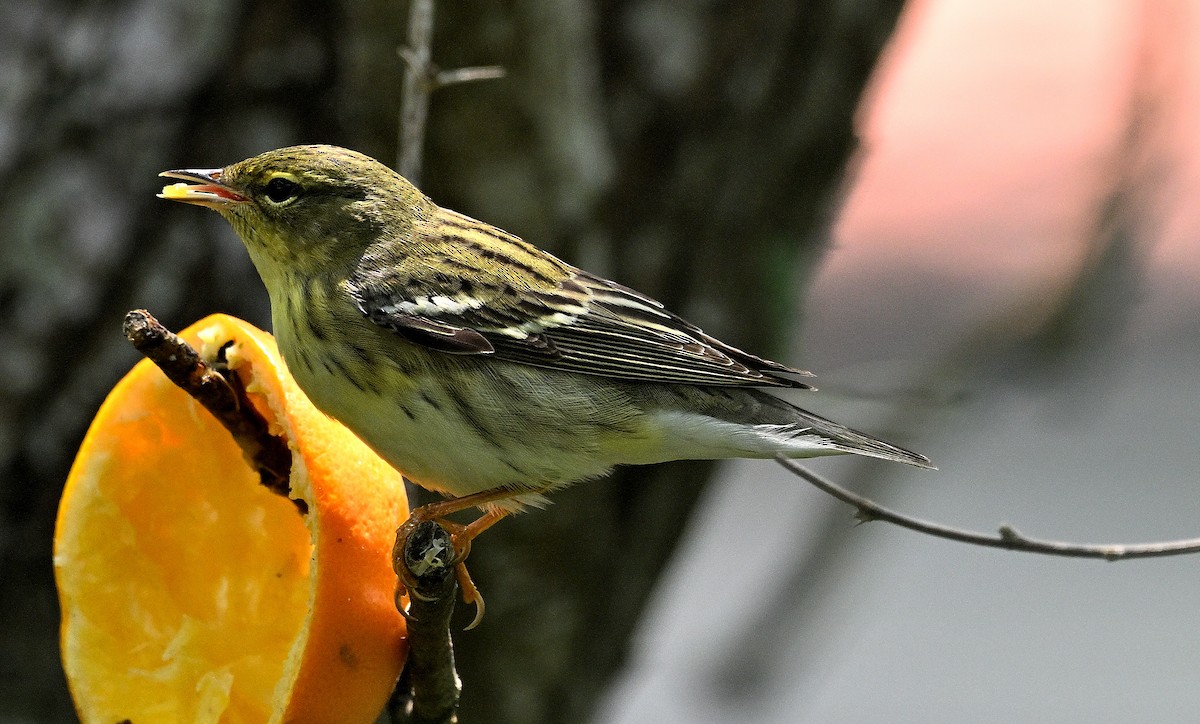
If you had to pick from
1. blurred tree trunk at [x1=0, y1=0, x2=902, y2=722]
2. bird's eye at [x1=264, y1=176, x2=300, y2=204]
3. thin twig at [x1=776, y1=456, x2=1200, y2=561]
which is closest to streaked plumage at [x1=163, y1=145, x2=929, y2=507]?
bird's eye at [x1=264, y1=176, x2=300, y2=204]

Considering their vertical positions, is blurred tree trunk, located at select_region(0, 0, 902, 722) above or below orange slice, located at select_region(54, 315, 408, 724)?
above

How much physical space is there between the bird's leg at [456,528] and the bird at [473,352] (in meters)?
0.01

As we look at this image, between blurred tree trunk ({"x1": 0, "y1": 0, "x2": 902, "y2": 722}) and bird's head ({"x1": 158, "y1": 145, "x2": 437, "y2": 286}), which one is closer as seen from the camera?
bird's head ({"x1": 158, "y1": 145, "x2": 437, "y2": 286})

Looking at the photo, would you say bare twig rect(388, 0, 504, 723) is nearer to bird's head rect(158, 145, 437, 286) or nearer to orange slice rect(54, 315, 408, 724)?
orange slice rect(54, 315, 408, 724)

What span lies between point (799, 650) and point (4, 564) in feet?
10.1

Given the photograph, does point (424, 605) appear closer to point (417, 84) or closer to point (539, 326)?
point (539, 326)

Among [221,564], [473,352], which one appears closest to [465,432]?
[473,352]

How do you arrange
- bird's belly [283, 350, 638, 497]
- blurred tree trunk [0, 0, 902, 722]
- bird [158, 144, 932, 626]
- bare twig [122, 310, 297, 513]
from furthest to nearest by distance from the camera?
blurred tree trunk [0, 0, 902, 722] < bird [158, 144, 932, 626] < bird's belly [283, 350, 638, 497] < bare twig [122, 310, 297, 513]

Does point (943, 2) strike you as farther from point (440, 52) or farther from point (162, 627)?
point (162, 627)

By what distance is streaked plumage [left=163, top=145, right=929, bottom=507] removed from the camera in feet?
9.97

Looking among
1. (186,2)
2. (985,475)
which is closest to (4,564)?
(186,2)

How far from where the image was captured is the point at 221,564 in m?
3.16

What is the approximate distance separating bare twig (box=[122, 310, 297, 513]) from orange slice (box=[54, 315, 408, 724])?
0.04m

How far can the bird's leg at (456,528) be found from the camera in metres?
2.56
